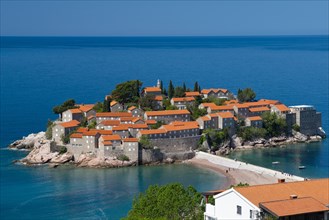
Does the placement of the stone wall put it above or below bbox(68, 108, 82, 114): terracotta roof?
below

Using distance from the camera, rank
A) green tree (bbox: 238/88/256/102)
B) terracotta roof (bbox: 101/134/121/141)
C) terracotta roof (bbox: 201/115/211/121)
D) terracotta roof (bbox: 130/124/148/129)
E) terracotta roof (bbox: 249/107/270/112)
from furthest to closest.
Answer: green tree (bbox: 238/88/256/102) → terracotta roof (bbox: 249/107/270/112) → terracotta roof (bbox: 201/115/211/121) → terracotta roof (bbox: 130/124/148/129) → terracotta roof (bbox: 101/134/121/141)

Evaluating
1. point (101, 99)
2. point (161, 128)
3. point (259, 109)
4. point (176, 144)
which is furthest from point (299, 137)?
point (101, 99)

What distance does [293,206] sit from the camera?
20000 mm

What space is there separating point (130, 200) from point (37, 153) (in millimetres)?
19281

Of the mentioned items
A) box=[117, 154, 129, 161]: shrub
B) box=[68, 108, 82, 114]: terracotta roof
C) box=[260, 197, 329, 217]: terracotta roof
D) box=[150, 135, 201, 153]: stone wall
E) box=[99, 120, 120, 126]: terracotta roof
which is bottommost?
box=[117, 154, 129, 161]: shrub

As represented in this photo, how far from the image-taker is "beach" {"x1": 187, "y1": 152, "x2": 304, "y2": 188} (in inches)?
2116

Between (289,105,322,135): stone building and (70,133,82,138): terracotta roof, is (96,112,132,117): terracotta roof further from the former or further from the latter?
(289,105,322,135): stone building

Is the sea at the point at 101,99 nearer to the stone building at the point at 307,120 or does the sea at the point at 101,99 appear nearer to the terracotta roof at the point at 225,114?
the stone building at the point at 307,120

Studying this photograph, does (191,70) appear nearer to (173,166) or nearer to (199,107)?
(199,107)

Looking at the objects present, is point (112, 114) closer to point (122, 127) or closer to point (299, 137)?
point (122, 127)

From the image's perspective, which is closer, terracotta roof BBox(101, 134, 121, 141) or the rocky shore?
the rocky shore

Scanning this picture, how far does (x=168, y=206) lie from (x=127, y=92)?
157ft

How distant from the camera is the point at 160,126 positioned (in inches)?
2662

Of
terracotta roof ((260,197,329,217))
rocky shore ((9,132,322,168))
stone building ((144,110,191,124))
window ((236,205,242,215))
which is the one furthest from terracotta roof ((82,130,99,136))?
terracotta roof ((260,197,329,217))
